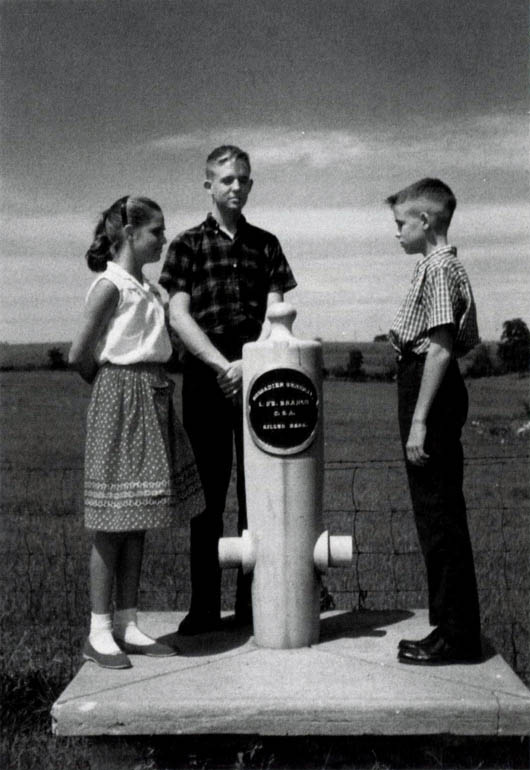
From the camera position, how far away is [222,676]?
3.80 metres

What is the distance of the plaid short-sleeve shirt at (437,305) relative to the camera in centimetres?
384

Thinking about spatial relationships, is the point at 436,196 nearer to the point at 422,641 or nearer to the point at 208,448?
the point at 208,448

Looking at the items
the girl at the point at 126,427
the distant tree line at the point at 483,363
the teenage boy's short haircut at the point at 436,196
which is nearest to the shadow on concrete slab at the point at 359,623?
the girl at the point at 126,427

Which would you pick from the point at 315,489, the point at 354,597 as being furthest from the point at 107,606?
the point at 354,597

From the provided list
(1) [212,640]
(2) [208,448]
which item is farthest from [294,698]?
(2) [208,448]

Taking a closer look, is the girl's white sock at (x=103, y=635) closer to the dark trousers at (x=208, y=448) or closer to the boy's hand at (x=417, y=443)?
the dark trousers at (x=208, y=448)

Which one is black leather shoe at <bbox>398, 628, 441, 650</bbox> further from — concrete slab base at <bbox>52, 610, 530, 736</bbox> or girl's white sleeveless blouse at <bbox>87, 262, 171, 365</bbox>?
girl's white sleeveless blouse at <bbox>87, 262, 171, 365</bbox>

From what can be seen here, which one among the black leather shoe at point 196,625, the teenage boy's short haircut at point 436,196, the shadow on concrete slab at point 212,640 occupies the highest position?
the teenage boy's short haircut at point 436,196

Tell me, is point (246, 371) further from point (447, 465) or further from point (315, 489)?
point (447, 465)

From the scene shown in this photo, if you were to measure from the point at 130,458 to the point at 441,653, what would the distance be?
1.40 m

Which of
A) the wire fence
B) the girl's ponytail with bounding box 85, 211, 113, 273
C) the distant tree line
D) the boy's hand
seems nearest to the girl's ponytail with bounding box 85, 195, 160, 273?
the girl's ponytail with bounding box 85, 211, 113, 273

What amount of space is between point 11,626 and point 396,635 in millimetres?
2246

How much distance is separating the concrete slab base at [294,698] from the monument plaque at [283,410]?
32.7 inches

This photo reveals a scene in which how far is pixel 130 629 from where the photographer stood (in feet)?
13.6
